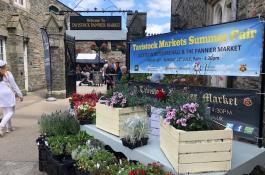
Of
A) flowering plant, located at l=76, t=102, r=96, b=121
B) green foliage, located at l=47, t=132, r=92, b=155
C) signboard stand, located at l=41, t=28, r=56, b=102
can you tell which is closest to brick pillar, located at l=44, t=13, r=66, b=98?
signboard stand, located at l=41, t=28, r=56, b=102

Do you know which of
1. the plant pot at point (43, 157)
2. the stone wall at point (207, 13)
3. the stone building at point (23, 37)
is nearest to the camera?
the plant pot at point (43, 157)

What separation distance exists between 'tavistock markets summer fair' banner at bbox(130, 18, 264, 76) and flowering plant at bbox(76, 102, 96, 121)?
4.56 feet

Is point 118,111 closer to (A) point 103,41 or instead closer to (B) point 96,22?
(B) point 96,22

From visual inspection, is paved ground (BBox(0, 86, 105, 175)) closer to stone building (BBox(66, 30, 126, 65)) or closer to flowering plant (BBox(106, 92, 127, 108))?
flowering plant (BBox(106, 92, 127, 108))

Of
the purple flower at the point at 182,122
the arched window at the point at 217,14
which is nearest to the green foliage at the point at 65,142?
the purple flower at the point at 182,122

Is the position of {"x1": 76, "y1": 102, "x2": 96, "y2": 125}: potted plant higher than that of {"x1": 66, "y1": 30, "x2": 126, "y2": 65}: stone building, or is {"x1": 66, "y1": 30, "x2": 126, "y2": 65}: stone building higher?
{"x1": 66, "y1": 30, "x2": 126, "y2": 65}: stone building

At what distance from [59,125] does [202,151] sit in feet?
9.09

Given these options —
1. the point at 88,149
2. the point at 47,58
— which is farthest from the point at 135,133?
the point at 47,58

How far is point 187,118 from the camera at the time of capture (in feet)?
10.7

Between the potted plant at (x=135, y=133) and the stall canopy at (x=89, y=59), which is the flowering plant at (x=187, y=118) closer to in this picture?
the potted plant at (x=135, y=133)

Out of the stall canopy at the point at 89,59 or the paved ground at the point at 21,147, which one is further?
the stall canopy at the point at 89,59

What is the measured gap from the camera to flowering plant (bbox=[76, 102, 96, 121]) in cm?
548

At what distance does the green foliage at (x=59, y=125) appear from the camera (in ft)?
16.8

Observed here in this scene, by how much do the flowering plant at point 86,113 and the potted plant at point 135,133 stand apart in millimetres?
1553
